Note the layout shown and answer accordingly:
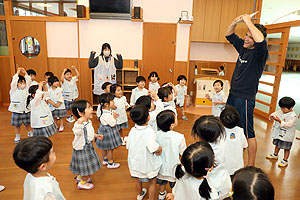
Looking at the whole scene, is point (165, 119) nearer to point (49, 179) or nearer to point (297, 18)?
point (49, 179)

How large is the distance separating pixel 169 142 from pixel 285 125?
183 cm

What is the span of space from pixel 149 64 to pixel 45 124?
3327mm

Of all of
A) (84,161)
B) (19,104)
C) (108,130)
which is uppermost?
(19,104)

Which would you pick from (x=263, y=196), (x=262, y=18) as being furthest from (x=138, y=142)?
(x=262, y=18)

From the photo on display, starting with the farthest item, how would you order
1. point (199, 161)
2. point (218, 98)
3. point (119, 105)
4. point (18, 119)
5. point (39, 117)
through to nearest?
point (218, 98) → point (18, 119) → point (119, 105) → point (39, 117) → point (199, 161)

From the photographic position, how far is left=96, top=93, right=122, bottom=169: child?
8.41 feet

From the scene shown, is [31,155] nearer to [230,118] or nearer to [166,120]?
[166,120]

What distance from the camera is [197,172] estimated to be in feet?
4.10

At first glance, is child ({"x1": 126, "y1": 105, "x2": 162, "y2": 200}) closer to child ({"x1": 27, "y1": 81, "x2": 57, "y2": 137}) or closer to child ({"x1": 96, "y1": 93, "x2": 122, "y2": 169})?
child ({"x1": 96, "y1": 93, "x2": 122, "y2": 169})

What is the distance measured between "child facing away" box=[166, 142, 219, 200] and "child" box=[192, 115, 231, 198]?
32 centimetres

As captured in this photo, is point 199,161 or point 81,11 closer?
point 199,161

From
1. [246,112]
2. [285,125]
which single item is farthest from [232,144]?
[285,125]

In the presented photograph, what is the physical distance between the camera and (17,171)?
8.81ft

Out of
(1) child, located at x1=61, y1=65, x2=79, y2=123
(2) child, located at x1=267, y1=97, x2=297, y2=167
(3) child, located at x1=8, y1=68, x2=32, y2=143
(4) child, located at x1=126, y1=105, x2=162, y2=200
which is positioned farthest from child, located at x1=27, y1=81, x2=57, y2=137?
(2) child, located at x1=267, y1=97, x2=297, y2=167
